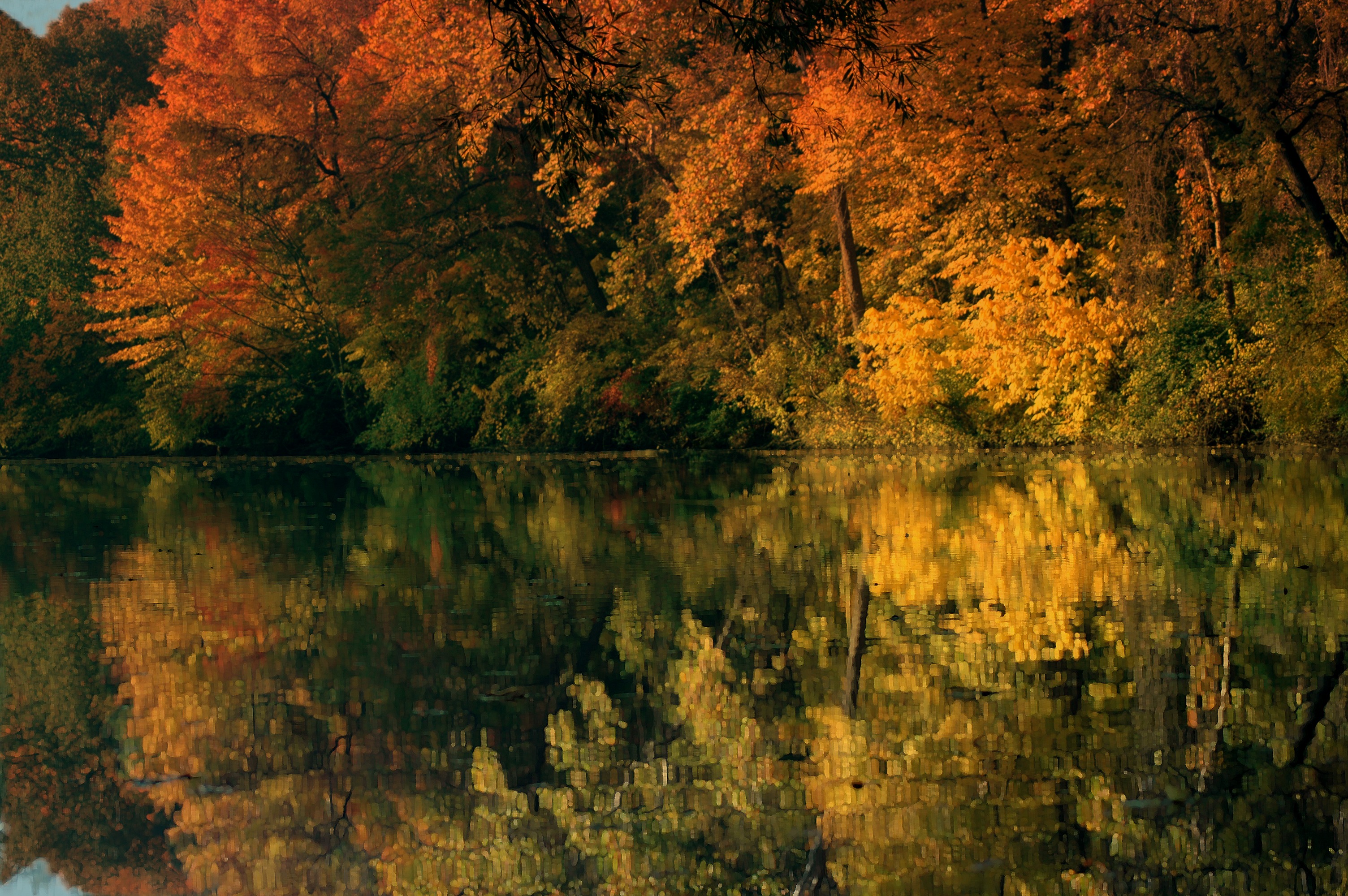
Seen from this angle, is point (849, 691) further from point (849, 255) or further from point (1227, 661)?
point (849, 255)

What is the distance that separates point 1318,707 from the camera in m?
5.24

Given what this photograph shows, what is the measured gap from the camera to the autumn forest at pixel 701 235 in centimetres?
2227

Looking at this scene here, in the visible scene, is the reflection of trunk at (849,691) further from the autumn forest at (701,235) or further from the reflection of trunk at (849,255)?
the reflection of trunk at (849,255)

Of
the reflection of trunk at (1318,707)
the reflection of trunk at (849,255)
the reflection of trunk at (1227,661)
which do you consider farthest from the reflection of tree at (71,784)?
the reflection of trunk at (849,255)

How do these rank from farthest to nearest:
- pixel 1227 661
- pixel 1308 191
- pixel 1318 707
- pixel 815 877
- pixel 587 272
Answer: pixel 587 272, pixel 1308 191, pixel 1227 661, pixel 1318 707, pixel 815 877

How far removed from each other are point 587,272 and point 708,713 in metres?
33.9

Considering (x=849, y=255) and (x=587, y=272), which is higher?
(x=587, y=272)

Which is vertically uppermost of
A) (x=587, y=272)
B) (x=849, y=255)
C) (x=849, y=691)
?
(x=587, y=272)

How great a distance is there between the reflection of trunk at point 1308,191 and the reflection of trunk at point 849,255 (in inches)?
400

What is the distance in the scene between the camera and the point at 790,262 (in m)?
33.3

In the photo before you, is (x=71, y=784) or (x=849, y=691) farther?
(x=849, y=691)

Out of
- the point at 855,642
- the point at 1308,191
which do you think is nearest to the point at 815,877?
the point at 855,642

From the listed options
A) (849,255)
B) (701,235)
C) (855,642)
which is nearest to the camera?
(855,642)

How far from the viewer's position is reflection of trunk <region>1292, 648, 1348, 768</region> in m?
4.65
